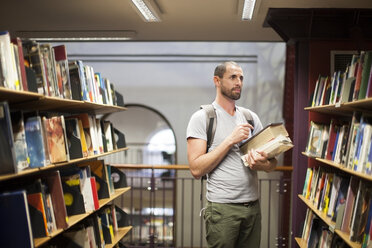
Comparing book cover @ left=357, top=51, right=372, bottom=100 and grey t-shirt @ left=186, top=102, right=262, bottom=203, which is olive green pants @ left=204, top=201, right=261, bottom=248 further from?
book cover @ left=357, top=51, right=372, bottom=100

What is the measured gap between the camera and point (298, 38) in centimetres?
322

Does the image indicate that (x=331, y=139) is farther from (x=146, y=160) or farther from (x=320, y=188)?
(x=146, y=160)

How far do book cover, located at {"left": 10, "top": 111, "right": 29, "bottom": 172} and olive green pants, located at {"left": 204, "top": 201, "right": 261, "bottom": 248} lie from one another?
1194mm

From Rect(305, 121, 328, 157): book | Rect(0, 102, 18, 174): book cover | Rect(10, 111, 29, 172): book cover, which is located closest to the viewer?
Rect(0, 102, 18, 174): book cover

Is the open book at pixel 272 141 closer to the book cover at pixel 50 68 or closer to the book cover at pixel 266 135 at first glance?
the book cover at pixel 266 135

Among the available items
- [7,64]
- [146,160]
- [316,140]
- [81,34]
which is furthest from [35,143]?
[146,160]

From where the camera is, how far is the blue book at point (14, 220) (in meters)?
1.53

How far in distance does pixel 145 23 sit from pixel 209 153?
1968 mm

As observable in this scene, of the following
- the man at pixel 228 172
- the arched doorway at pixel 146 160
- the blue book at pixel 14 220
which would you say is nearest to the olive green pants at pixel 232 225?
the man at pixel 228 172

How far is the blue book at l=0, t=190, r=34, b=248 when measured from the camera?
1525 mm

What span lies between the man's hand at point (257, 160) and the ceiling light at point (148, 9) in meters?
1.52

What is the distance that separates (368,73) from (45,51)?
1.76m

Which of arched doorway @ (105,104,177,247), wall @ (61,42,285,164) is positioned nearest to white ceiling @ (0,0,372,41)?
wall @ (61,42,285,164)

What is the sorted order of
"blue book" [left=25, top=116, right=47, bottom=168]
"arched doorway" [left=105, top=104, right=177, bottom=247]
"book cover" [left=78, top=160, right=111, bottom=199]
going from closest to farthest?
"blue book" [left=25, top=116, right=47, bottom=168]
"book cover" [left=78, top=160, right=111, bottom=199]
"arched doorway" [left=105, top=104, right=177, bottom=247]
